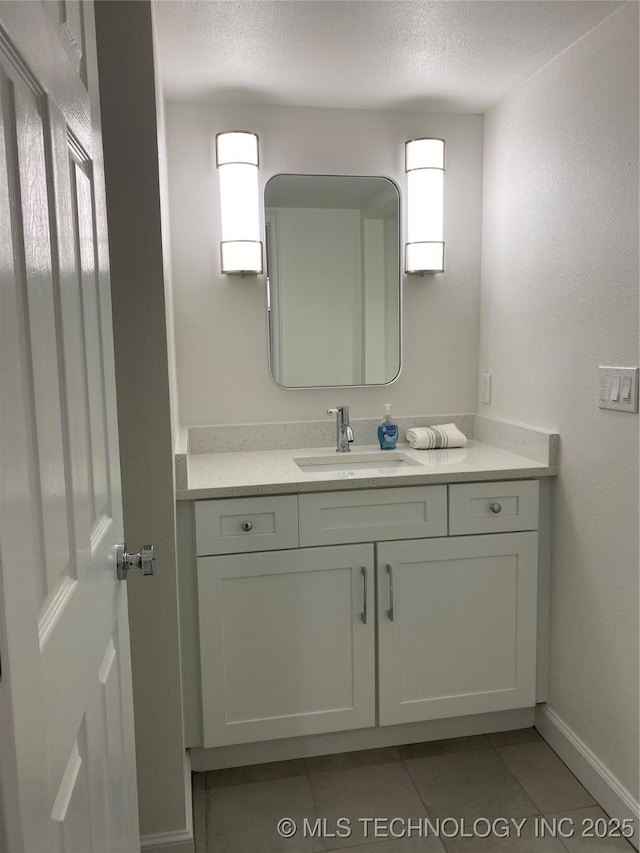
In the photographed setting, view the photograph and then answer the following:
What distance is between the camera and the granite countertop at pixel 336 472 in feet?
6.47

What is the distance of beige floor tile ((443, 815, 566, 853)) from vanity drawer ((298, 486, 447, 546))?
79cm

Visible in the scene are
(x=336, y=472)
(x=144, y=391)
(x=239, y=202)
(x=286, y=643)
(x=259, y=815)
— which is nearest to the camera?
(x=144, y=391)

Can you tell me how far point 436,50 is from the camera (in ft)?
6.53

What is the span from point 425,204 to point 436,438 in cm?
83

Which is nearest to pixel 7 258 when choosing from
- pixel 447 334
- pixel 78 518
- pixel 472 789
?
pixel 78 518

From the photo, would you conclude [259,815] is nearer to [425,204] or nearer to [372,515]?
→ [372,515]

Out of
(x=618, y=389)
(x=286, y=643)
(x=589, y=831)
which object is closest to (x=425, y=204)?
(x=618, y=389)

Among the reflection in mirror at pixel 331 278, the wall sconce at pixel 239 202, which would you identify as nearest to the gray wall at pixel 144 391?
the wall sconce at pixel 239 202

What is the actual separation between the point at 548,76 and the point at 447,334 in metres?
0.92

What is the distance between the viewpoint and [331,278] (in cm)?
250

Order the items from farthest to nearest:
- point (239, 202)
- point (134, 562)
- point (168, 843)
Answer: point (239, 202) < point (168, 843) < point (134, 562)

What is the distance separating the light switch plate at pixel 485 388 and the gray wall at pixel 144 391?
1373 millimetres

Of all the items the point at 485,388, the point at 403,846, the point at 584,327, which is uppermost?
the point at 584,327

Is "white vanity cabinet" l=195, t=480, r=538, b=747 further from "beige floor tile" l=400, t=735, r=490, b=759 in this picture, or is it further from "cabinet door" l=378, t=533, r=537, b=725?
"beige floor tile" l=400, t=735, r=490, b=759
